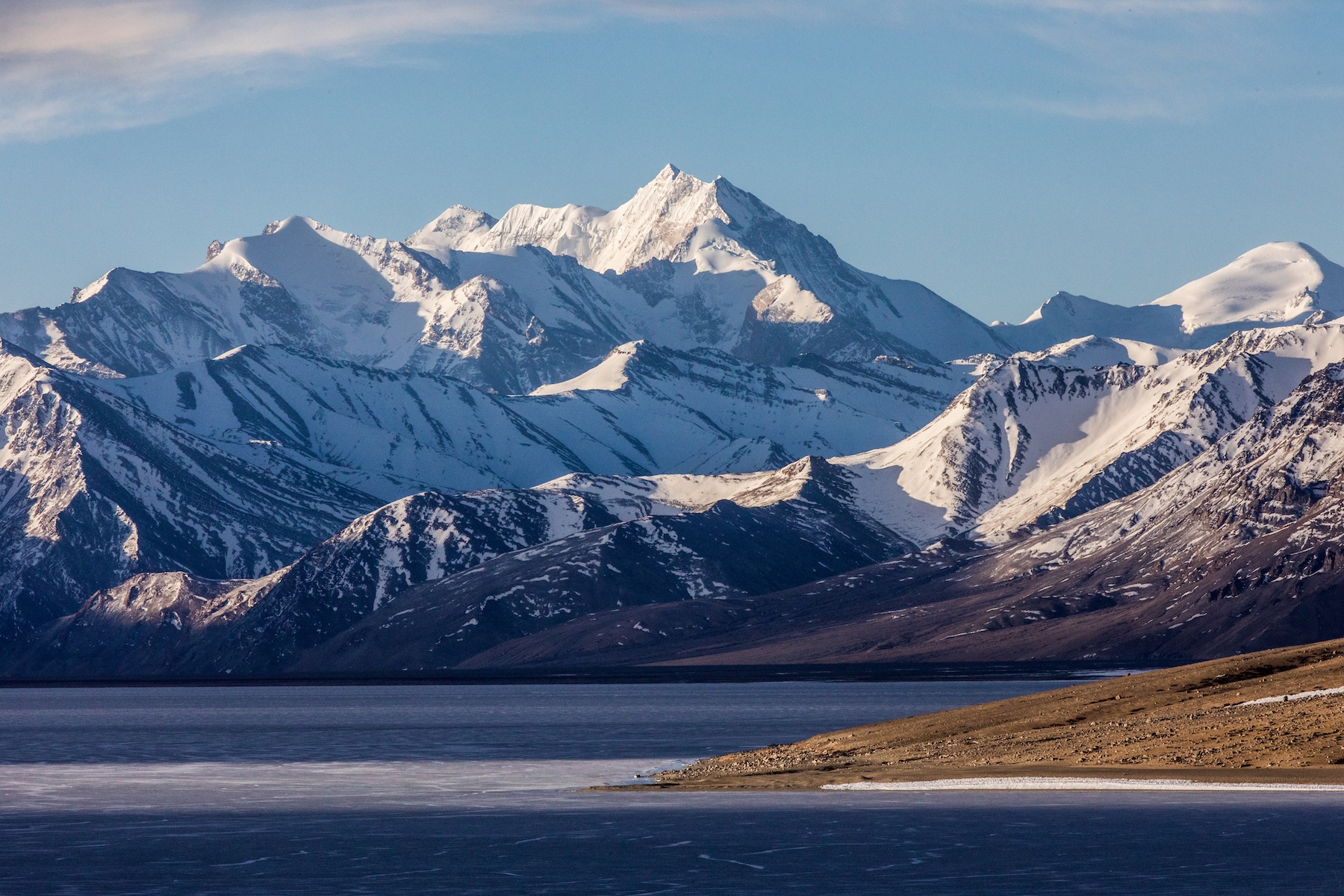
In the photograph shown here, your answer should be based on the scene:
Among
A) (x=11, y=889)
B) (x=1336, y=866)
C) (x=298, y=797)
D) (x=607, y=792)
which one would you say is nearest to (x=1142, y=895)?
(x=1336, y=866)

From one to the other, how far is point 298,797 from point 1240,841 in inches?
1679

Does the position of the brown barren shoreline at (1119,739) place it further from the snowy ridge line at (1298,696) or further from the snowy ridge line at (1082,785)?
the snowy ridge line at (1082,785)

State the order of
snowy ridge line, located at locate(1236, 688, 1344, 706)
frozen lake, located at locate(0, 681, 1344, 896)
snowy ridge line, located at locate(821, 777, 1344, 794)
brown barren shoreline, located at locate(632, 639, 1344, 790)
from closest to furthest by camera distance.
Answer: frozen lake, located at locate(0, 681, 1344, 896) < snowy ridge line, located at locate(821, 777, 1344, 794) < brown barren shoreline, located at locate(632, 639, 1344, 790) < snowy ridge line, located at locate(1236, 688, 1344, 706)

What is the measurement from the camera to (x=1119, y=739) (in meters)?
90.1

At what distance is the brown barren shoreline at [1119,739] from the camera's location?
8181 centimetres

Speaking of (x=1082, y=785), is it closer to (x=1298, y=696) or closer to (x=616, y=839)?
(x=1298, y=696)

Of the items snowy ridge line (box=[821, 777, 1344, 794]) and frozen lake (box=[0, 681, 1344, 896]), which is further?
snowy ridge line (box=[821, 777, 1344, 794])

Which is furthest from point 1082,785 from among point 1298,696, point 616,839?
point 616,839

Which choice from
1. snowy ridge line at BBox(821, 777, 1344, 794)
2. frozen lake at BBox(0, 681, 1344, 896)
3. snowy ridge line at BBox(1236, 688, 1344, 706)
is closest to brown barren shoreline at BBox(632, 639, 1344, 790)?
snowy ridge line at BBox(1236, 688, 1344, 706)

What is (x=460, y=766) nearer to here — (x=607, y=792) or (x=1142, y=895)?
(x=607, y=792)

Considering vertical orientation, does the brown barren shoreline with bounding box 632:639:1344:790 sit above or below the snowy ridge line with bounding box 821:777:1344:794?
above

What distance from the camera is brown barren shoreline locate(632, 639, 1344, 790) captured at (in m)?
81.8

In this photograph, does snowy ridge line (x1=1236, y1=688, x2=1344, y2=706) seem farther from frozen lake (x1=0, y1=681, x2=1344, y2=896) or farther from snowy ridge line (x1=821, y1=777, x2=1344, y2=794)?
frozen lake (x1=0, y1=681, x2=1344, y2=896)

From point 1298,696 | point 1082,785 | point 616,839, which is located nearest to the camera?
point 616,839
